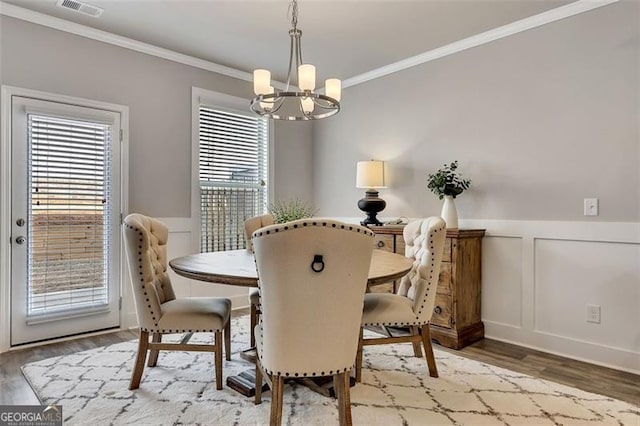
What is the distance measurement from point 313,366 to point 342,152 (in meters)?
3.34

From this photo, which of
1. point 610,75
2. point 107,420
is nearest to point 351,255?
point 107,420

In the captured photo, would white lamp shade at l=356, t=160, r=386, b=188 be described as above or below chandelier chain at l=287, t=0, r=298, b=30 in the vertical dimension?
below

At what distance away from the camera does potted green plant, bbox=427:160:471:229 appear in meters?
3.41

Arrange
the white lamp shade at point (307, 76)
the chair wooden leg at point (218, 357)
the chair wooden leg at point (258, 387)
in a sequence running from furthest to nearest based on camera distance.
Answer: the white lamp shade at point (307, 76), the chair wooden leg at point (218, 357), the chair wooden leg at point (258, 387)

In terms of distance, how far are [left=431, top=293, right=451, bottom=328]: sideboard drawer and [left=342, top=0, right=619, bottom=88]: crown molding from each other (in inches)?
86.7

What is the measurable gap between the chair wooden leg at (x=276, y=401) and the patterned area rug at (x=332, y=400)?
1.05 ft

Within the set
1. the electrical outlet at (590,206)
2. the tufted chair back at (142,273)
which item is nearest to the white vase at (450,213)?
the electrical outlet at (590,206)

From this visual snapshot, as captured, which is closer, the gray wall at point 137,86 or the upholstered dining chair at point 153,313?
the upholstered dining chair at point 153,313

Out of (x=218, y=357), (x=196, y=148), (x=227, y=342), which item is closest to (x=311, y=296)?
(x=218, y=357)

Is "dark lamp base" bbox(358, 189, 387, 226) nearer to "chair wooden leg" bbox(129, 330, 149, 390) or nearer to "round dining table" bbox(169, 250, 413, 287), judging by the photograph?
"round dining table" bbox(169, 250, 413, 287)

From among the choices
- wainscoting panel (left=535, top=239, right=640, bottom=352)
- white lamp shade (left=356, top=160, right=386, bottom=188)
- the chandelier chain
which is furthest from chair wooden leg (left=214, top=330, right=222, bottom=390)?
wainscoting panel (left=535, top=239, right=640, bottom=352)

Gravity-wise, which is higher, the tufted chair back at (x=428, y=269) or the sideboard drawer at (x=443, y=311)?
the tufted chair back at (x=428, y=269)

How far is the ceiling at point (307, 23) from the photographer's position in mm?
2918

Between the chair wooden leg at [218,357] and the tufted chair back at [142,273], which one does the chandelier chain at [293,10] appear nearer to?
the tufted chair back at [142,273]
